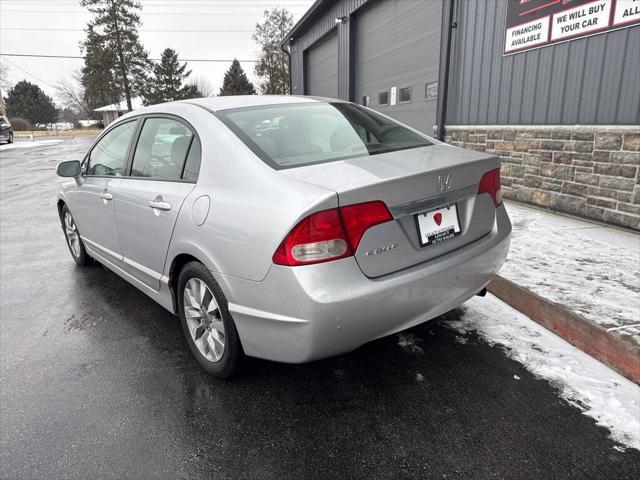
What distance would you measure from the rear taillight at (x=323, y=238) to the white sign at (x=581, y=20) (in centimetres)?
470

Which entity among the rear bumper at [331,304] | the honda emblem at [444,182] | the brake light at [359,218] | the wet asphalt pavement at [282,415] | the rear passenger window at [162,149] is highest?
the rear passenger window at [162,149]

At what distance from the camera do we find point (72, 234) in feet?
15.6

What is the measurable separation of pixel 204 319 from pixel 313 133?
1294mm

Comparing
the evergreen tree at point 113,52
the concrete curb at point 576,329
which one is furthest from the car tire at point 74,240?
the evergreen tree at point 113,52

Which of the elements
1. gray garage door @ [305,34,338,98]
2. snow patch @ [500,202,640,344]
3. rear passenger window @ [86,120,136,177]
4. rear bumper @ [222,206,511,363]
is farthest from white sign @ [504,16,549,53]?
gray garage door @ [305,34,338,98]

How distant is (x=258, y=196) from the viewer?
2158 millimetres

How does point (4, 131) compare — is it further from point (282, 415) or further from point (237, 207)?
point (282, 415)

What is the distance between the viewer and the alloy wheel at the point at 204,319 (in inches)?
99.0

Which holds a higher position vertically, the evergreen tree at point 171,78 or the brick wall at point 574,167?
the evergreen tree at point 171,78

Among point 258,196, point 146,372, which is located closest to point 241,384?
point 146,372

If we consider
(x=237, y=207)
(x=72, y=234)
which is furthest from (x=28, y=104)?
(x=237, y=207)

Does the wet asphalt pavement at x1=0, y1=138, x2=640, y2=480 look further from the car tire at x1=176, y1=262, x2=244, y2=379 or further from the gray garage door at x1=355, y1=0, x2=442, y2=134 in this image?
the gray garage door at x1=355, y1=0, x2=442, y2=134

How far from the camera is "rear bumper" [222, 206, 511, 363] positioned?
1.97 m

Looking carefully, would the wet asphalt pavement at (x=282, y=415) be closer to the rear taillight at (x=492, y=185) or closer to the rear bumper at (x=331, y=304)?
the rear bumper at (x=331, y=304)
